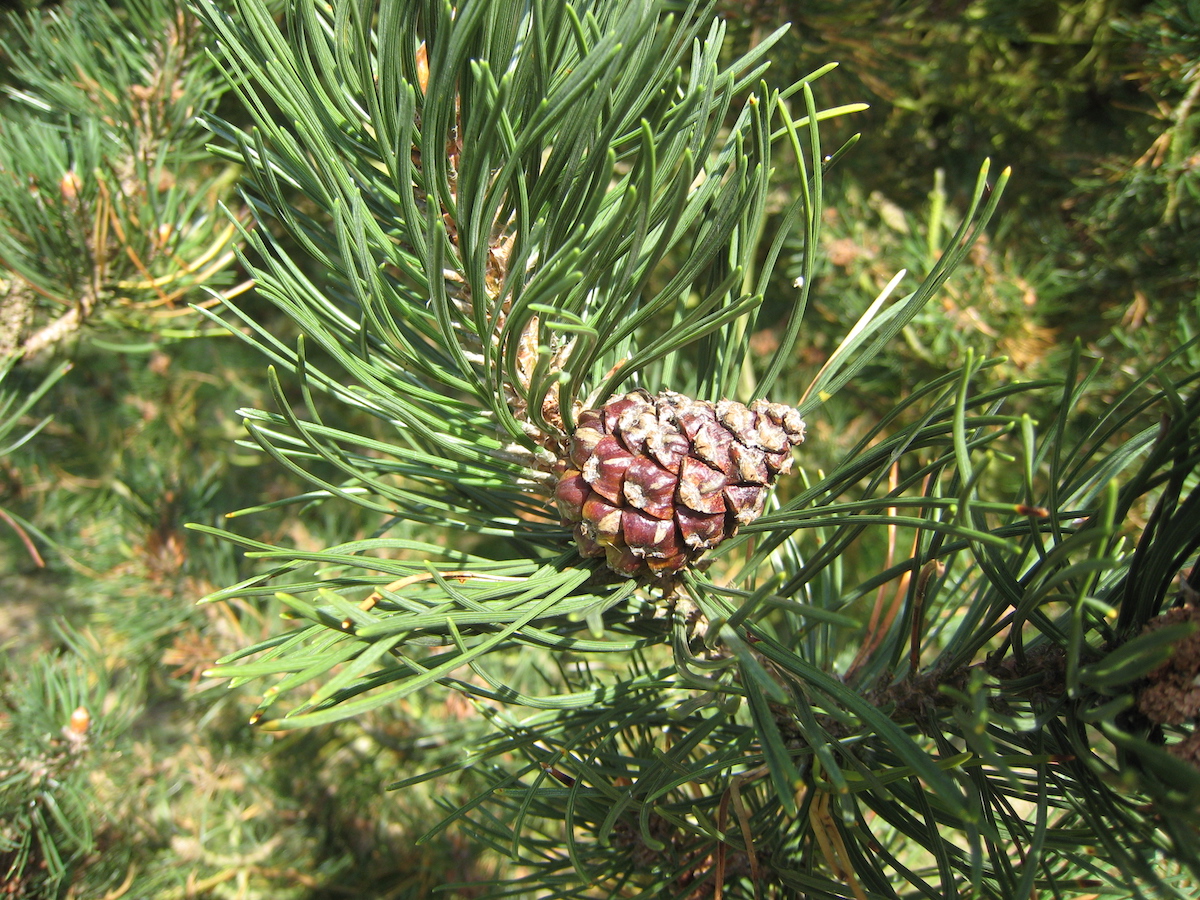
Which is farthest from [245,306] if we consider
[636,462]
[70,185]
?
[636,462]

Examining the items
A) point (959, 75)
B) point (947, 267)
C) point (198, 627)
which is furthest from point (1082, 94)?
point (198, 627)

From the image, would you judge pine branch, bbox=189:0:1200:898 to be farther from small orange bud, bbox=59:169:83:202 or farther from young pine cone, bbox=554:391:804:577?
small orange bud, bbox=59:169:83:202

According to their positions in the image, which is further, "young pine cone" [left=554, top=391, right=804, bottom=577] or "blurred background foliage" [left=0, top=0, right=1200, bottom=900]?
"blurred background foliage" [left=0, top=0, right=1200, bottom=900]

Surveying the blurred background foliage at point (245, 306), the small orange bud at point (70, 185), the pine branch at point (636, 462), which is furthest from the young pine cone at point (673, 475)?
the small orange bud at point (70, 185)

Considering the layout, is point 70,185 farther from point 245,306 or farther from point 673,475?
point 673,475

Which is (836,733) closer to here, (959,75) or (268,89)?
(268,89)

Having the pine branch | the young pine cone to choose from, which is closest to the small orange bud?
the pine branch
